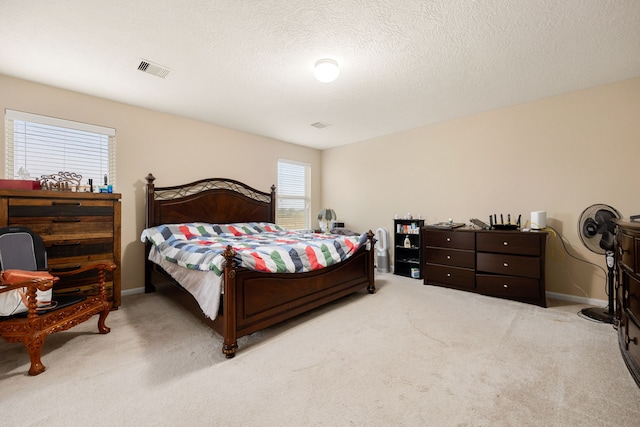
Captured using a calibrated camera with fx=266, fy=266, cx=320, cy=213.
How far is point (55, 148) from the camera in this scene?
3107 mm

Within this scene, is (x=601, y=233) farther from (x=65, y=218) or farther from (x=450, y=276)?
(x=65, y=218)

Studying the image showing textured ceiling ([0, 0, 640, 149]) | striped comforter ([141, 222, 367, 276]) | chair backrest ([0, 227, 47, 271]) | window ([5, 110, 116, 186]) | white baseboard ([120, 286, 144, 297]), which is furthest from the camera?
white baseboard ([120, 286, 144, 297])

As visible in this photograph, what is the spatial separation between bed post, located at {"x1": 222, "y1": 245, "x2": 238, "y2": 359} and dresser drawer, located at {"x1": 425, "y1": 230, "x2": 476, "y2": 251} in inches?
116

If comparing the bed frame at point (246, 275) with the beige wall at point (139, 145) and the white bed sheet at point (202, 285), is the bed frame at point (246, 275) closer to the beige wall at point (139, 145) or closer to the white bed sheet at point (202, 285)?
the white bed sheet at point (202, 285)

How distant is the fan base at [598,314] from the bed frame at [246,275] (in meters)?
2.21

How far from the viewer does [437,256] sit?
12.6 ft

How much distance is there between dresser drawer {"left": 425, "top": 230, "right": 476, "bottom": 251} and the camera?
354 cm

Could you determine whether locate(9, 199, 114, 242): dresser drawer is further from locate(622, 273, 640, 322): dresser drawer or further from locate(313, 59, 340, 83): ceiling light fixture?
locate(622, 273, 640, 322): dresser drawer

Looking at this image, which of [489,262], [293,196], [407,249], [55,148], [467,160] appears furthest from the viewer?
[293,196]

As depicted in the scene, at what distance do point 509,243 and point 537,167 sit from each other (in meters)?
1.09

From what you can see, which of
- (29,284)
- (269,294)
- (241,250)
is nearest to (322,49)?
(241,250)

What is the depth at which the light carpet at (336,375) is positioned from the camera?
4.73 ft

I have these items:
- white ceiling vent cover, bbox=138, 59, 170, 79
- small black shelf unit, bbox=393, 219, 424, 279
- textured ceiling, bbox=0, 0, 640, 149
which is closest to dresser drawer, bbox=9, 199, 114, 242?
textured ceiling, bbox=0, 0, 640, 149

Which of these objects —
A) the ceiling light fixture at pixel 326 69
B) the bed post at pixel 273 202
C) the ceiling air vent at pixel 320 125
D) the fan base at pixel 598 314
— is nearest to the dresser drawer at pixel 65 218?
the bed post at pixel 273 202
